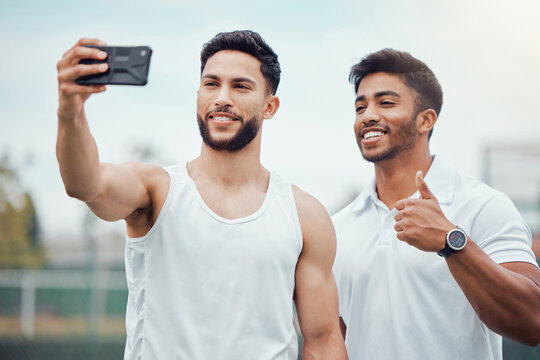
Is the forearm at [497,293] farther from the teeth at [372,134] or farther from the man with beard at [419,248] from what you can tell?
the teeth at [372,134]

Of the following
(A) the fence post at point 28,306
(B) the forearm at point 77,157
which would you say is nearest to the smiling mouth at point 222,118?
(B) the forearm at point 77,157

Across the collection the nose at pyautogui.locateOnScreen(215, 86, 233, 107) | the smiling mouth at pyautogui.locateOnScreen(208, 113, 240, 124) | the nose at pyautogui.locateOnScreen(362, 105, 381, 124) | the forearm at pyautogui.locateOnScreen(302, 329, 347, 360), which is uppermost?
the nose at pyautogui.locateOnScreen(215, 86, 233, 107)

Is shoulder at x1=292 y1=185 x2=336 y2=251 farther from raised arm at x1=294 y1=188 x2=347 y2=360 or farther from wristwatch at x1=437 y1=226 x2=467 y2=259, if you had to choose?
wristwatch at x1=437 y1=226 x2=467 y2=259

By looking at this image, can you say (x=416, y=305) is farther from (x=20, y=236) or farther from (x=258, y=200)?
(x=20, y=236)

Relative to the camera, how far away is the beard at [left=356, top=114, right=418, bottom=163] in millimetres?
3471

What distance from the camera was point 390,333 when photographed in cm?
329

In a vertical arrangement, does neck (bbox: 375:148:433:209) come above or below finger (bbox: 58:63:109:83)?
below

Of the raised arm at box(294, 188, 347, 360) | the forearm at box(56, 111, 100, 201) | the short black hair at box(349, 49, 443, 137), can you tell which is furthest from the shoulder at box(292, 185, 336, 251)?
the forearm at box(56, 111, 100, 201)

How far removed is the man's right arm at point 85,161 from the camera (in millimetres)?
2164

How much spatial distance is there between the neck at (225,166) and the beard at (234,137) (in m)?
0.07

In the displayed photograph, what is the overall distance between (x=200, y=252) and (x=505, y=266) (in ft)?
4.60

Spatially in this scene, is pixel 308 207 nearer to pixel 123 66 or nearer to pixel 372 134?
pixel 372 134

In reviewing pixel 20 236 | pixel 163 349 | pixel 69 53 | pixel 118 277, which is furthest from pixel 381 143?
pixel 20 236

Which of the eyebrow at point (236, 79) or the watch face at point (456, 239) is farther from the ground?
the eyebrow at point (236, 79)
